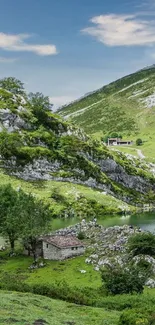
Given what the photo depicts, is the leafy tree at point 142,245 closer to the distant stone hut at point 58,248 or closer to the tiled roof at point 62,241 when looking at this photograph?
the distant stone hut at point 58,248

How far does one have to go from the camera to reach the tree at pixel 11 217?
85875 mm

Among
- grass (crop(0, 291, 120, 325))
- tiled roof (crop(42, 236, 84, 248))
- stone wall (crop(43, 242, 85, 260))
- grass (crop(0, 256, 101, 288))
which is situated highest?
grass (crop(0, 291, 120, 325))

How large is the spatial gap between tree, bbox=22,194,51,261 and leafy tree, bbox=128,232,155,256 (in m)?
16.9

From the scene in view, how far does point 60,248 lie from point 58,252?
1.09 meters

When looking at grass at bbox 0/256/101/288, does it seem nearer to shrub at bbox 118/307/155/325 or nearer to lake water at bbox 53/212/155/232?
shrub at bbox 118/307/155/325

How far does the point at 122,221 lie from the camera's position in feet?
464

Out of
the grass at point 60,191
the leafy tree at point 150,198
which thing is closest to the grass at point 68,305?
the grass at point 60,191

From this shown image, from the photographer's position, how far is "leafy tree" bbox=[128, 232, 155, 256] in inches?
3056

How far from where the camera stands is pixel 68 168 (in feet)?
626

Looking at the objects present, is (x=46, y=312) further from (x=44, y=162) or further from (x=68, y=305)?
(x=44, y=162)

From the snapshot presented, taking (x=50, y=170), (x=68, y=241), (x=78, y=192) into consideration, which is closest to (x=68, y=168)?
(x=50, y=170)

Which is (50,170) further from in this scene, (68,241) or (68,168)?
(68,241)

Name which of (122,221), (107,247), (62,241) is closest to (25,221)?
(62,241)

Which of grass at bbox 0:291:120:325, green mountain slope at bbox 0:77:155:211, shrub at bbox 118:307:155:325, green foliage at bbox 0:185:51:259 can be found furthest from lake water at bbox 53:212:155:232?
shrub at bbox 118:307:155:325
